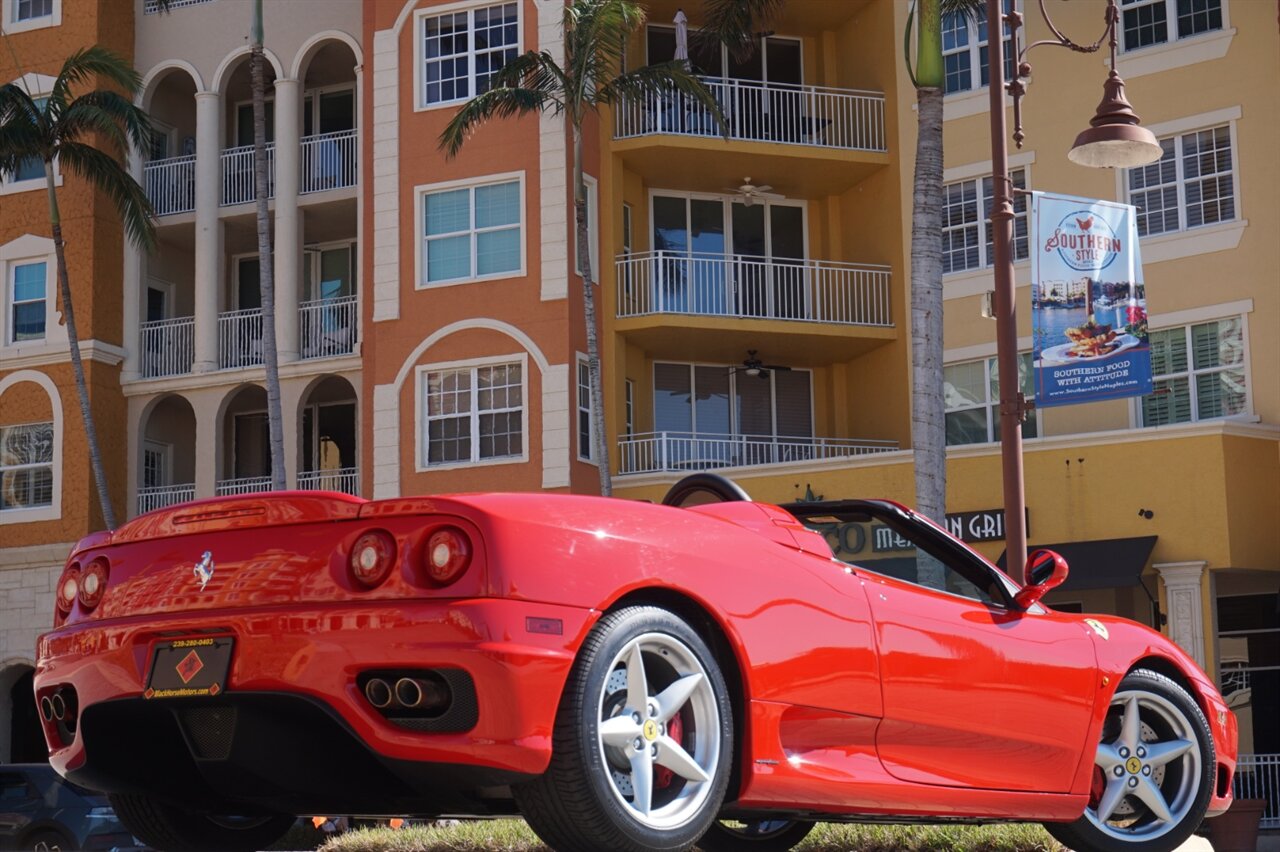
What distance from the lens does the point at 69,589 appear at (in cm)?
597

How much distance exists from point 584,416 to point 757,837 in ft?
77.0


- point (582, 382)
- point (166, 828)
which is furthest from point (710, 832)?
point (582, 382)

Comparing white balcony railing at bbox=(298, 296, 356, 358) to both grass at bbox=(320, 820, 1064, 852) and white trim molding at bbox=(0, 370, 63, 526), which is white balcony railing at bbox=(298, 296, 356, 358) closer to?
white trim molding at bbox=(0, 370, 63, 526)

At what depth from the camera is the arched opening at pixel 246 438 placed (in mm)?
36188

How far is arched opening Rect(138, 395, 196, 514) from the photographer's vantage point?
34812 millimetres

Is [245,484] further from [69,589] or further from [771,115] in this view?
[69,589]

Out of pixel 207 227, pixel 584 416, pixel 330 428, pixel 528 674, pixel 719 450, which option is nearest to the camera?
pixel 528 674

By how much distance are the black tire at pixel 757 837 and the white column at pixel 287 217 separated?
89.7ft

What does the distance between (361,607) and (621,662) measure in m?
0.77

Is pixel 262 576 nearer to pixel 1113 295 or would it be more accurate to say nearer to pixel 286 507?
pixel 286 507

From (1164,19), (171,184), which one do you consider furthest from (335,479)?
(1164,19)

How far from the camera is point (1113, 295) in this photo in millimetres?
16984

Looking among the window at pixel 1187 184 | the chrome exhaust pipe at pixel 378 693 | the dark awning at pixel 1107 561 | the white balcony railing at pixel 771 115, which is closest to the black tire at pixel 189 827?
the chrome exhaust pipe at pixel 378 693

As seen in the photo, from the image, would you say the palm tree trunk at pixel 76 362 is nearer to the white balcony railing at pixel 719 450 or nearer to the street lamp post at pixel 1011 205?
the white balcony railing at pixel 719 450
